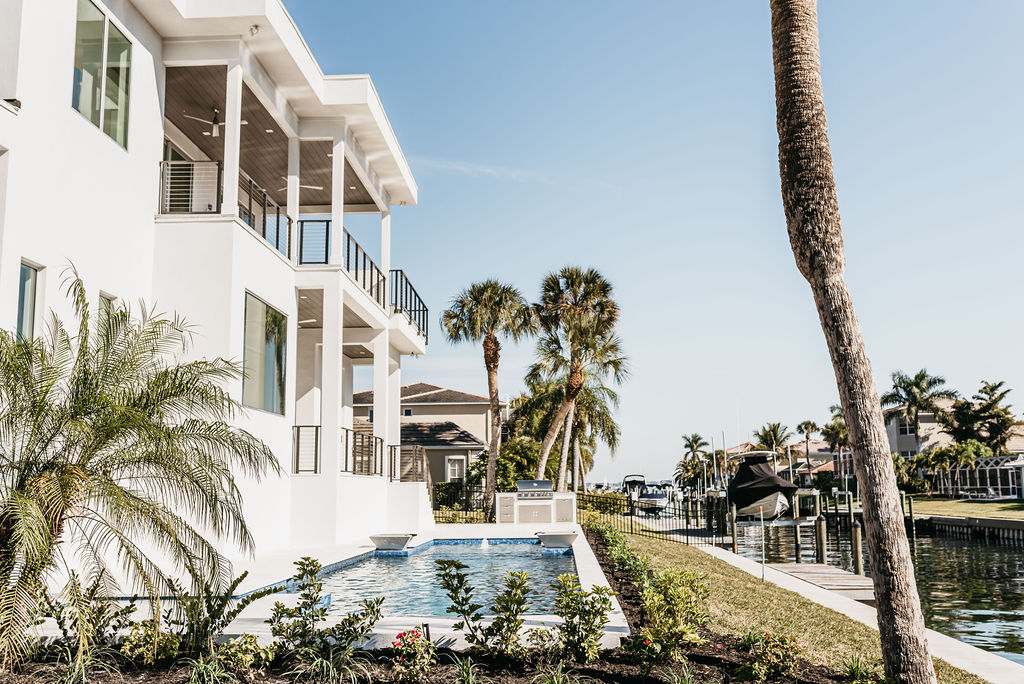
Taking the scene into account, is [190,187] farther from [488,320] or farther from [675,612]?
[488,320]

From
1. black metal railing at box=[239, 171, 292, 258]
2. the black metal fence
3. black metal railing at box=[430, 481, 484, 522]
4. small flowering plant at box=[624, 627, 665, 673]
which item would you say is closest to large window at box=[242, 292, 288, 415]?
black metal railing at box=[239, 171, 292, 258]

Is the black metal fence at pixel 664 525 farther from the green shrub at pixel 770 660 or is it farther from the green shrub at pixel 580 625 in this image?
the green shrub at pixel 770 660

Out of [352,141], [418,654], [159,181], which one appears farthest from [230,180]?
[418,654]

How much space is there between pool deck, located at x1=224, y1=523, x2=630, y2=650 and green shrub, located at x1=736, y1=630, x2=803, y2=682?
4.10 ft

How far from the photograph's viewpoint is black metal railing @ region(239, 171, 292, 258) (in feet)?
56.0

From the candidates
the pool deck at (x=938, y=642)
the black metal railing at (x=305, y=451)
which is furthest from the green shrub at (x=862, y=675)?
the black metal railing at (x=305, y=451)

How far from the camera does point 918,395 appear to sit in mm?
75438

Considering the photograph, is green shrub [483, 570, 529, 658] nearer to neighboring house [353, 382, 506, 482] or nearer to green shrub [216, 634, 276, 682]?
green shrub [216, 634, 276, 682]

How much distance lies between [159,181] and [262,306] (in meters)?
2.85

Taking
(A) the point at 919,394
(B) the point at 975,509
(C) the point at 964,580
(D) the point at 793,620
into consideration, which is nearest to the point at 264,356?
(D) the point at 793,620

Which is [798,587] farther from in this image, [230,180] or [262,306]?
[230,180]

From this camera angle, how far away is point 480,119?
833 inches

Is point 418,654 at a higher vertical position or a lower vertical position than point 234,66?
lower

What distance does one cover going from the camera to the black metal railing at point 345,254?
18.9 meters
